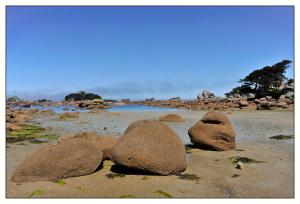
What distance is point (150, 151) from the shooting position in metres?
8.09

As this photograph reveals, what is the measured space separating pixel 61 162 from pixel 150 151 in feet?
7.39

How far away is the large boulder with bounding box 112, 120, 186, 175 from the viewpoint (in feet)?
26.1

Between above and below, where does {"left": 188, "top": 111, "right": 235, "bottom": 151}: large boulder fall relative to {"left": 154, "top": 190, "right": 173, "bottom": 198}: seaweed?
above

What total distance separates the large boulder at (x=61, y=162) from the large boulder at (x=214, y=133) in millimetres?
4953

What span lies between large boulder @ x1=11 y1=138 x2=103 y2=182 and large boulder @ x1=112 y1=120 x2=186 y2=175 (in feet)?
2.18

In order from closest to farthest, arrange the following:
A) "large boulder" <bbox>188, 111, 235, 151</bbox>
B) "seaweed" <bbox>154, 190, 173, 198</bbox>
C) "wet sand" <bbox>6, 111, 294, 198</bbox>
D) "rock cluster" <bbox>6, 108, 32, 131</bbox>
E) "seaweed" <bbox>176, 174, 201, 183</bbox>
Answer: "seaweed" <bbox>154, 190, 173, 198</bbox>
"wet sand" <bbox>6, 111, 294, 198</bbox>
"seaweed" <bbox>176, 174, 201, 183</bbox>
"large boulder" <bbox>188, 111, 235, 151</bbox>
"rock cluster" <bbox>6, 108, 32, 131</bbox>

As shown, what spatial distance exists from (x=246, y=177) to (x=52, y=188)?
4.75m

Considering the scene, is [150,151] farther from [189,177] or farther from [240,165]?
[240,165]

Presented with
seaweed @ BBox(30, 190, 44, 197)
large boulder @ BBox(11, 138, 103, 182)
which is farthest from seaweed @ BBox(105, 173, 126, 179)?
seaweed @ BBox(30, 190, 44, 197)

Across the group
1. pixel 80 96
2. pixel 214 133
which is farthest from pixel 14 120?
pixel 80 96

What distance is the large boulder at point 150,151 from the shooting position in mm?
7969

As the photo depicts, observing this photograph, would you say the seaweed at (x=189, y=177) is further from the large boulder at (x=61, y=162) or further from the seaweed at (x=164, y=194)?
the large boulder at (x=61, y=162)

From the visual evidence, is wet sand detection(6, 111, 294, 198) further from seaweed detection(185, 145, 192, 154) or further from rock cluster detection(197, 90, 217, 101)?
rock cluster detection(197, 90, 217, 101)
